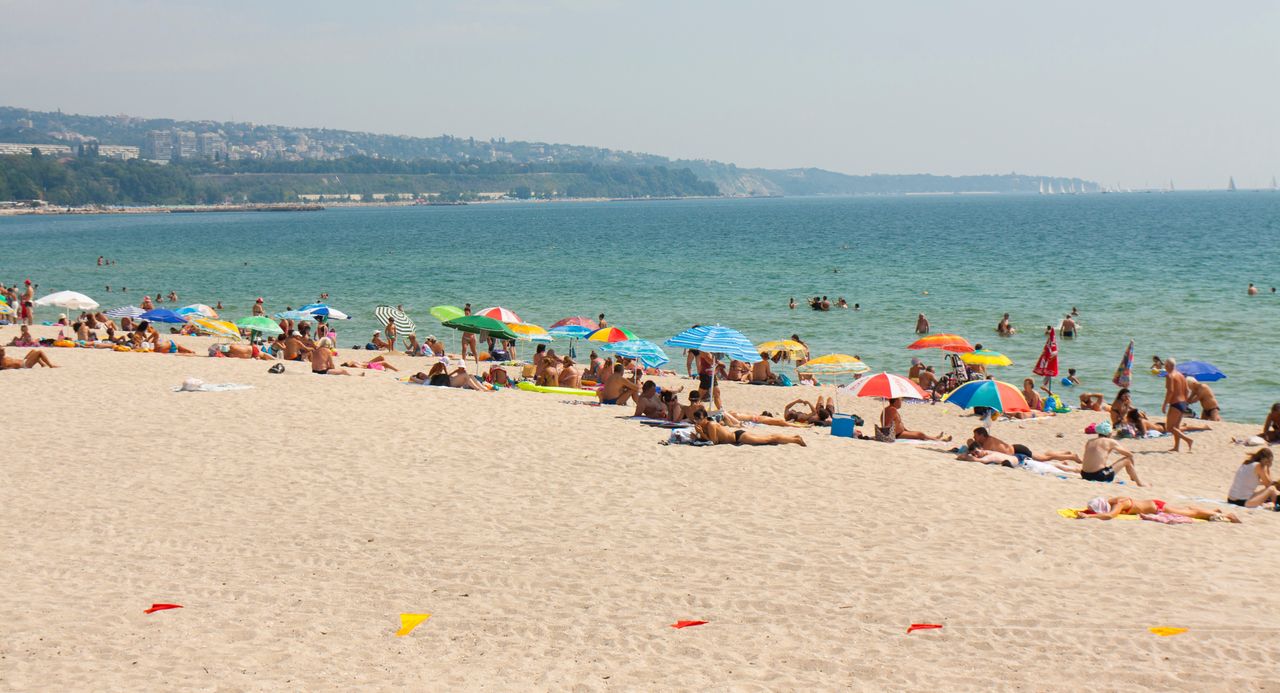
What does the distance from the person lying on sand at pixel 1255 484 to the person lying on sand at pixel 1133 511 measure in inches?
49.4

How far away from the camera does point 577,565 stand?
940 centimetres

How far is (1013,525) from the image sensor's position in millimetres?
10586

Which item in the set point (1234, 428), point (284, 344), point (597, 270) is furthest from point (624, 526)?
point (597, 270)

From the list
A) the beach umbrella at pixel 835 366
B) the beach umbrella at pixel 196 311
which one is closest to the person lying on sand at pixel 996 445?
the beach umbrella at pixel 835 366

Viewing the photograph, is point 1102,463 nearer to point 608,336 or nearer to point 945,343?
point 945,343

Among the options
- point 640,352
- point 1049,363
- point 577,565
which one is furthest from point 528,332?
point 577,565

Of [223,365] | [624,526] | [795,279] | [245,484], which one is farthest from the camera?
[795,279]

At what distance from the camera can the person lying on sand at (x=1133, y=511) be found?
1090cm

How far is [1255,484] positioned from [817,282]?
36767 mm

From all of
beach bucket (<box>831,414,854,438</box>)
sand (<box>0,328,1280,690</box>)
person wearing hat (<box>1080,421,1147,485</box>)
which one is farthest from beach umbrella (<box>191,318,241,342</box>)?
person wearing hat (<box>1080,421,1147,485</box>)

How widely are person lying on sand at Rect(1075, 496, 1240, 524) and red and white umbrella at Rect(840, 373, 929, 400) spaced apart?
4484 mm

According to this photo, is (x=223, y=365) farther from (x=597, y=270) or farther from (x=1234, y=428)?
(x=597, y=270)

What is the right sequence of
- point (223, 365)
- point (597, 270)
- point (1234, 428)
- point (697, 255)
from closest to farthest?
point (1234, 428)
point (223, 365)
point (597, 270)
point (697, 255)

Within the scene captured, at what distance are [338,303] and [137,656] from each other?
36.9 meters
